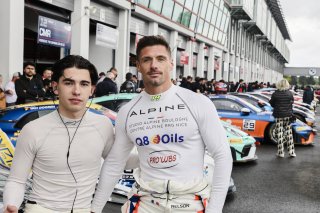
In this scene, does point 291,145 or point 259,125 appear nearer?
point 291,145

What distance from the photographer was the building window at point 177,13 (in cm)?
2548

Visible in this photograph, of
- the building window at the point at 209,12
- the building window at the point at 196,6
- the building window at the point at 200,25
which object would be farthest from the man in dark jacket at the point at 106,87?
the building window at the point at 209,12

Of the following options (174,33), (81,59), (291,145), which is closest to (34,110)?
(81,59)

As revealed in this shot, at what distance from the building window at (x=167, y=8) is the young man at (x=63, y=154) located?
71.7ft

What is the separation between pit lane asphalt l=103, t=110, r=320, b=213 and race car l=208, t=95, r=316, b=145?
1.27 metres

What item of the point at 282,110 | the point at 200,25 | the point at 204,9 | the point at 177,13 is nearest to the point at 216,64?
the point at 200,25

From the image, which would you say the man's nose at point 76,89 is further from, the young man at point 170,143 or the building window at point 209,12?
the building window at point 209,12

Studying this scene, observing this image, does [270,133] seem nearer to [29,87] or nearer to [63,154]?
[29,87]

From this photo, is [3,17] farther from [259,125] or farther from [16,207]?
[16,207]

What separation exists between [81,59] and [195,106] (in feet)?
2.20

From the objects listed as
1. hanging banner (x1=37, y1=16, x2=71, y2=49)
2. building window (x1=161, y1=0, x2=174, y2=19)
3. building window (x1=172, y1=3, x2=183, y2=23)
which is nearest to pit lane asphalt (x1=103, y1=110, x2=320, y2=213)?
hanging banner (x1=37, y1=16, x2=71, y2=49)

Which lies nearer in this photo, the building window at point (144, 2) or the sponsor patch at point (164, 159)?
the sponsor patch at point (164, 159)

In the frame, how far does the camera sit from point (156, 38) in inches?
92.7

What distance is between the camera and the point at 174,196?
226 cm
